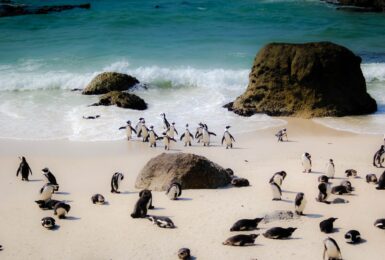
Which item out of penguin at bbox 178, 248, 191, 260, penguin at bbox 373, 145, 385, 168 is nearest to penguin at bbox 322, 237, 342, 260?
penguin at bbox 178, 248, 191, 260

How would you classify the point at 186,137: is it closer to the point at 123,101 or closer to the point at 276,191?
the point at 123,101

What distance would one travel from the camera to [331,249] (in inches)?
449

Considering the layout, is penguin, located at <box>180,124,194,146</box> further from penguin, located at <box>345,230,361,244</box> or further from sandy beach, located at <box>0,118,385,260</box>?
penguin, located at <box>345,230,361,244</box>

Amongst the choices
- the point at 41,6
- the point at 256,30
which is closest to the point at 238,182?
the point at 256,30

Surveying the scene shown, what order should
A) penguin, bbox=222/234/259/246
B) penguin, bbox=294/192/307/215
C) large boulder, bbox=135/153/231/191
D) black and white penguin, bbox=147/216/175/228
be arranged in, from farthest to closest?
1. large boulder, bbox=135/153/231/191
2. penguin, bbox=294/192/307/215
3. black and white penguin, bbox=147/216/175/228
4. penguin, bbox=222/234/259/246

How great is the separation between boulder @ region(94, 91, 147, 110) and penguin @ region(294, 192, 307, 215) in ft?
42.5

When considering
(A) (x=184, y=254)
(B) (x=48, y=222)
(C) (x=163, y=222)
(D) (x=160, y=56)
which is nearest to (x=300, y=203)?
(C) (x=163, y=222)

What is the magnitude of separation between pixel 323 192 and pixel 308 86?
36.6 feet

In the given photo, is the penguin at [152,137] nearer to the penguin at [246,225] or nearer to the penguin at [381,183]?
the penguin at [381,183]

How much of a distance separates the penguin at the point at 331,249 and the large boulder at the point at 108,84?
18.3 metres

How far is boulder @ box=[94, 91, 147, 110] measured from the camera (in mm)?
25516

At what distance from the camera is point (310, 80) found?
24859 millimetres

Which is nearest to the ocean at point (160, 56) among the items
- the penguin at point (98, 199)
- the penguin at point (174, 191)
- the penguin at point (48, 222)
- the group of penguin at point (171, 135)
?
the group of penguin at point (171, 135)

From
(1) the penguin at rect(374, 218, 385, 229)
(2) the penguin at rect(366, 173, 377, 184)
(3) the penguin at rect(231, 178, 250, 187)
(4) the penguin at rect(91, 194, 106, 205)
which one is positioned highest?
(1) the penguin at rect(374, 218, 385, 229)
